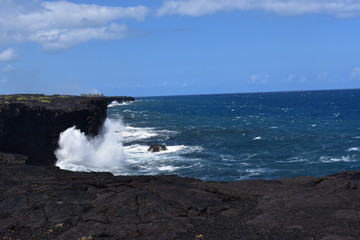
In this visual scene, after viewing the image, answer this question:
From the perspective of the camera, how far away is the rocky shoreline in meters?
21.0

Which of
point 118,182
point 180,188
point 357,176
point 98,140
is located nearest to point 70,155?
point 98,140

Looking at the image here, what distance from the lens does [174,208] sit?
78.2ft

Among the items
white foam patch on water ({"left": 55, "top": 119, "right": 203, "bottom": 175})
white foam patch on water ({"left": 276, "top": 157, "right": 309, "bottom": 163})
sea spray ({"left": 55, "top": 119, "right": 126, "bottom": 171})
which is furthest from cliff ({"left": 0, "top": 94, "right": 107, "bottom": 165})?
white foam patch on water ({"left": 276, "top": 157, "right": 309, "bottom": 163})

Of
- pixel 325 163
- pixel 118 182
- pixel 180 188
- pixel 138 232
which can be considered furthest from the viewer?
pixel 325 163

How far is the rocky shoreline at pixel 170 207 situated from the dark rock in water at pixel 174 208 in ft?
0.14

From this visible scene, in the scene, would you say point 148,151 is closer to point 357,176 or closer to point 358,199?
point 357,176

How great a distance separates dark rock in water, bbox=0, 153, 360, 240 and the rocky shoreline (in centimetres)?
4

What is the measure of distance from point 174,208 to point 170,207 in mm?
234

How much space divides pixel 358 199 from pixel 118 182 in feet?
48.6

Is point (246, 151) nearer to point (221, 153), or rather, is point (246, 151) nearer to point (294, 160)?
point (221, 153)

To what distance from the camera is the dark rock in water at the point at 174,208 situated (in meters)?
21.0

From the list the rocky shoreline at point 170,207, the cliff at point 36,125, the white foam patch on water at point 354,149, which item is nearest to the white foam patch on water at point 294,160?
the white foam patch on water at point 354,149

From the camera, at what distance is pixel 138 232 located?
21047 millimetres

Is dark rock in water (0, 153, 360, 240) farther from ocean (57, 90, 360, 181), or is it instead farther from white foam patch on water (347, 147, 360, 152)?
white foam patch on water (347, 147, 360, 152)
